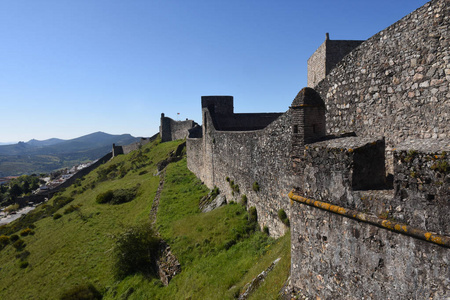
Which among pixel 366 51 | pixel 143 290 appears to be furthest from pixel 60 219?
pixel 366 51

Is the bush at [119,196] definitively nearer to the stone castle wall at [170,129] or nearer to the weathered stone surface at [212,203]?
the weathered stone surface at [212,203]

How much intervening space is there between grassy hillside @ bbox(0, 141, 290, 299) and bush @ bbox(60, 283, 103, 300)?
0.36 m

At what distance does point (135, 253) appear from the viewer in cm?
1599

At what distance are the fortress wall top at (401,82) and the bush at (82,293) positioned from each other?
53.0 ft

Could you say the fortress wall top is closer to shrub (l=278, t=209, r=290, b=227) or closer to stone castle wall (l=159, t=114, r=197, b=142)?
shrub (l=278, t=209, r=290, b=227)

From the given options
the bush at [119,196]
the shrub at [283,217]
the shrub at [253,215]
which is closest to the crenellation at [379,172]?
the shrub at [283,217]

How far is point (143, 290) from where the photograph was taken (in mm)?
13453

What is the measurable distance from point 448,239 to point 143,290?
542 inches

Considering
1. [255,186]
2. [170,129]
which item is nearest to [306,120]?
[255,186]

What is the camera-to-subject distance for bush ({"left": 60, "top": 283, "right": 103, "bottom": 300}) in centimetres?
1514

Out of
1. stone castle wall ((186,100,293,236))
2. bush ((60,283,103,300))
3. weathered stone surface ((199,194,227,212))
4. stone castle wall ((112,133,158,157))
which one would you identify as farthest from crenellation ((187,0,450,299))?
stone castle wall ((112,133,158,157))

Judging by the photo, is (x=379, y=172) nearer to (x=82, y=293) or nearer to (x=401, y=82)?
(x=401, y=82)

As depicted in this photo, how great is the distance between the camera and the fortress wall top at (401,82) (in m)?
5.32

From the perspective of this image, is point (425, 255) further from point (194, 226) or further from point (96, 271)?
point (96, 271)
